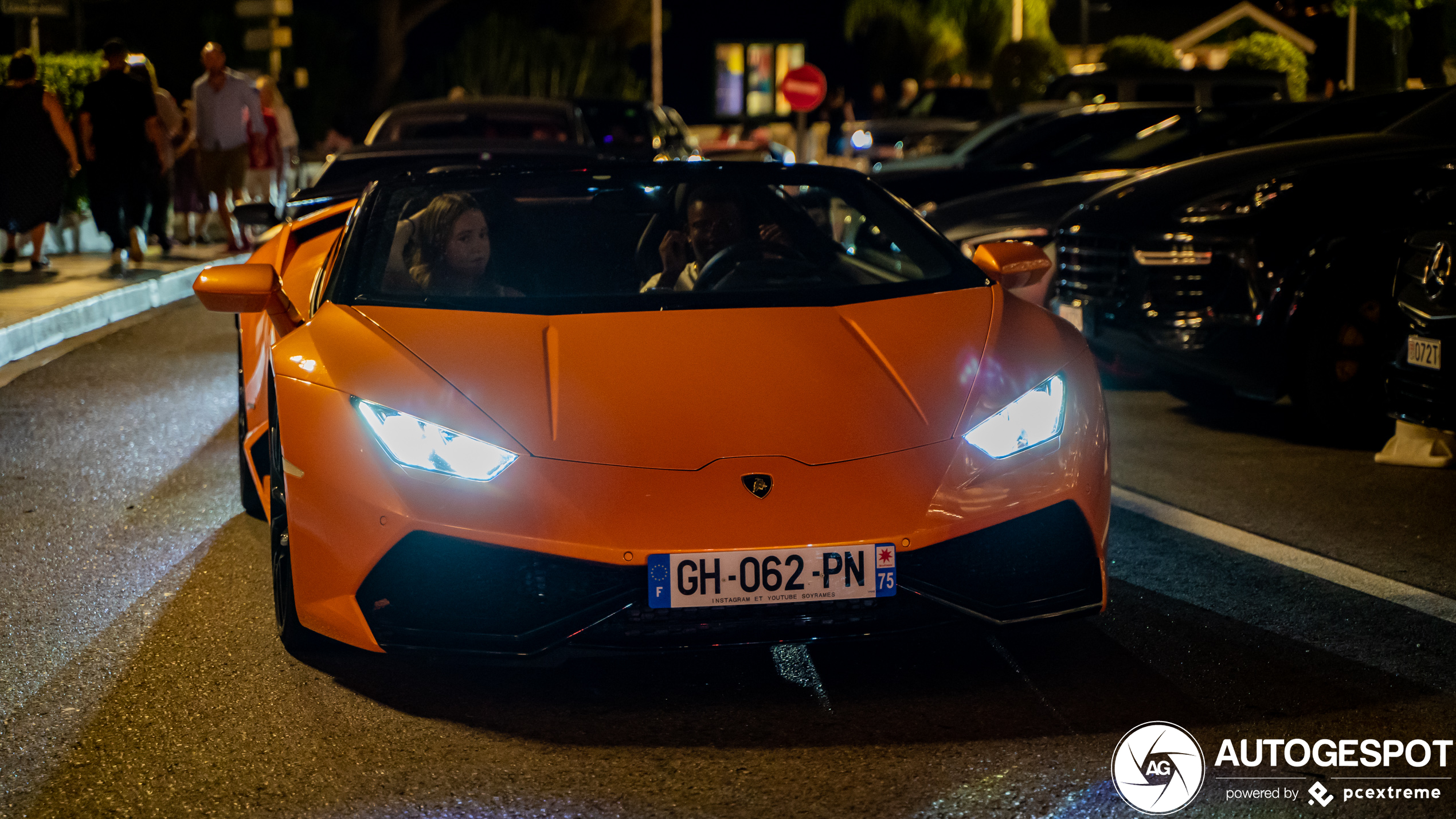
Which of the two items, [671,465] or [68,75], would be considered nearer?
[671,465]

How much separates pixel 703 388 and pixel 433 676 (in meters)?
0.96

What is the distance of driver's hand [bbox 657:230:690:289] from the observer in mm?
5363

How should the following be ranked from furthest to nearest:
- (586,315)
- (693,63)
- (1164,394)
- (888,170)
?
(693,63) < (888,170) < (1164,394) < (586,315)

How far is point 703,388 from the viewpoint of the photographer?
12.8ft

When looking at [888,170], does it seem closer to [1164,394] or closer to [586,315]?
[1164,394]

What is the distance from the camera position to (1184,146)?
10.7m

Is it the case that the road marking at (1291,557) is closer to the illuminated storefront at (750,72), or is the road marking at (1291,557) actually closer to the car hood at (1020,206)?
the car hood at (1020,206)

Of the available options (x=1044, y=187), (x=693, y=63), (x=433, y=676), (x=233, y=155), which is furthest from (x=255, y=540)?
(x=693, y=63)

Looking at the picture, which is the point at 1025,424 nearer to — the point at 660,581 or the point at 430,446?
the point at 660,581

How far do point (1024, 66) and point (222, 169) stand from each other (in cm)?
2614

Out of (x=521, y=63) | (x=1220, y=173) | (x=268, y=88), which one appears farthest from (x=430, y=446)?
(x=521, y=63)

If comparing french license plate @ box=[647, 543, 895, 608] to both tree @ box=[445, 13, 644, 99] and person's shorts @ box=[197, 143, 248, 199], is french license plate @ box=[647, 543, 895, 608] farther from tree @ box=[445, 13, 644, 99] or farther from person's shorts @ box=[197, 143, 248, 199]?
tree @ box=[445, 13, 644, 99]

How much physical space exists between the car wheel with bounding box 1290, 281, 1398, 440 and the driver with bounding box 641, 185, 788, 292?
2713mm

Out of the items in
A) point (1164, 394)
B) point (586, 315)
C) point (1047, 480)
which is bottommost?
point (1164, 394)
